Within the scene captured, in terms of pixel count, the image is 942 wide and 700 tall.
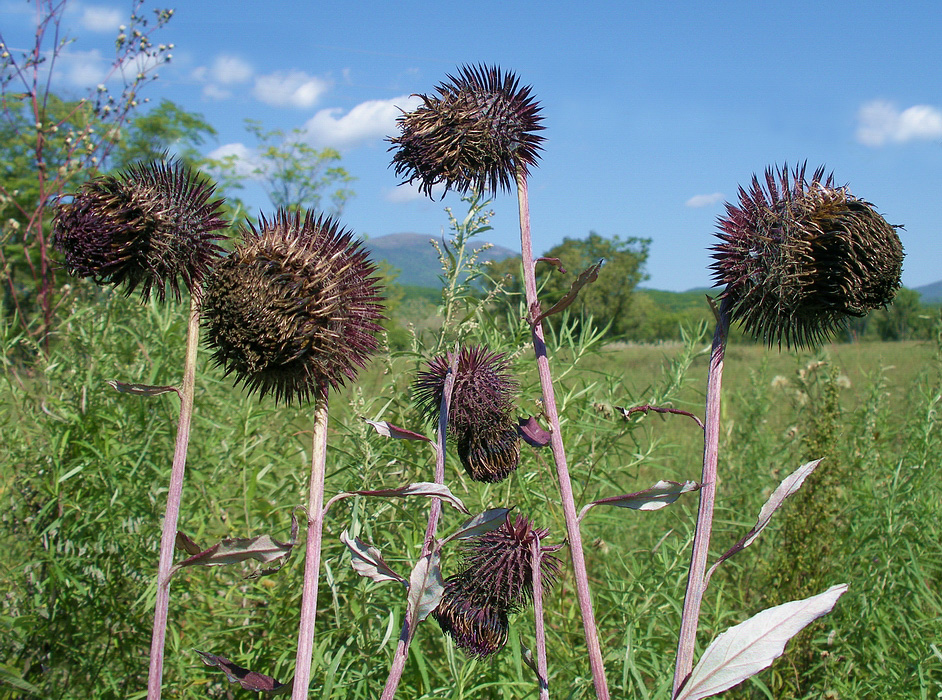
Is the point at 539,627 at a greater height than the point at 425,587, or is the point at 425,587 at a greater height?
the point at 425,587

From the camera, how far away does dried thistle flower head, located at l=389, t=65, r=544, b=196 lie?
1.86 m

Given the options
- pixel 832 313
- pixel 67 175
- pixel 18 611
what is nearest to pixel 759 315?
pixel 832 313

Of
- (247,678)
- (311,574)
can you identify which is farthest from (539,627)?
(247,678)

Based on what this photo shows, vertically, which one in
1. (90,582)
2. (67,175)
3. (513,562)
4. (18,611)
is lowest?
(18,611)

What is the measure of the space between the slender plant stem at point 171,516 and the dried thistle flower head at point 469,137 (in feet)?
2.46

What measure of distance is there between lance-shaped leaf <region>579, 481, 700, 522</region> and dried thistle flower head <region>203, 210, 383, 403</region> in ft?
2.50

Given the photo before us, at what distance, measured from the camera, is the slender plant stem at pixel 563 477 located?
1.62m

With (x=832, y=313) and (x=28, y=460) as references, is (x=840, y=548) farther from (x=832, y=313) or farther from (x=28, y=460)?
(x=28, y=460)

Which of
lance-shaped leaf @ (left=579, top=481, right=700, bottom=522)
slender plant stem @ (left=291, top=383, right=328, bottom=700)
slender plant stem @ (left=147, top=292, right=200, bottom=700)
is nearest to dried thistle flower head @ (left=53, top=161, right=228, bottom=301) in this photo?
slender plant stem @ (left=147, top=292, right=200, bottom=700)

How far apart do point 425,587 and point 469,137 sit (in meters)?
1.25

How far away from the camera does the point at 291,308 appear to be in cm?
165

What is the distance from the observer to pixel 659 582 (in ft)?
9.82

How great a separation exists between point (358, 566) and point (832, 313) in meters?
1.45

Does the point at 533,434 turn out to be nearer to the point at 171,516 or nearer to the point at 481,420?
the point at 481,420
